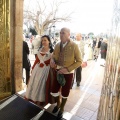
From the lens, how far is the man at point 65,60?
98.4 inches

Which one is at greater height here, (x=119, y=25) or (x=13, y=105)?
(x=119, y=25)

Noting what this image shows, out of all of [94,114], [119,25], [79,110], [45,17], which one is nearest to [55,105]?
[79,110]

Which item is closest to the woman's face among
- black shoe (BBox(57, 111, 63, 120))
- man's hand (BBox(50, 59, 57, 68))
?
man's hand (BBox(50, 59, 57, 68))

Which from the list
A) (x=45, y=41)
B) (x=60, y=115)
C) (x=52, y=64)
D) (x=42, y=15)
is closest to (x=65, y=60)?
(x=52, y=64)

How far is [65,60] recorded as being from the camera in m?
2.56

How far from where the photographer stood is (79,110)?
2.98 meters

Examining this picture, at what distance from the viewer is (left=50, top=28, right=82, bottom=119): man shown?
2.50 m

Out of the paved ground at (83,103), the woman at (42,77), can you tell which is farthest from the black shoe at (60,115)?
the woman at (42,77)

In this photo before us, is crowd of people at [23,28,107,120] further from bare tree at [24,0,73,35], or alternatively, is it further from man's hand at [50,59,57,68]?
bare tree at [24,0,73,35]

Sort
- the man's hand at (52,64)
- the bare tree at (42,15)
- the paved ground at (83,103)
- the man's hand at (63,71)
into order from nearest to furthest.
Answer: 1. the man's hand at (63,71)
2. the man's hand at (52,64)
3. the paved ground at (83,103)
4. the bare tree at (42,15)

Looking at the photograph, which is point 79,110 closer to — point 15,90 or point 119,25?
point 15,90

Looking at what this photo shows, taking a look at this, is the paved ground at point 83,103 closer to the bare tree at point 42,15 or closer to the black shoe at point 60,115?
the black shoe at point 60,115

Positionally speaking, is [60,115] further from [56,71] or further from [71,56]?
[71,56]

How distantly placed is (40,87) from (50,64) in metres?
0.53
